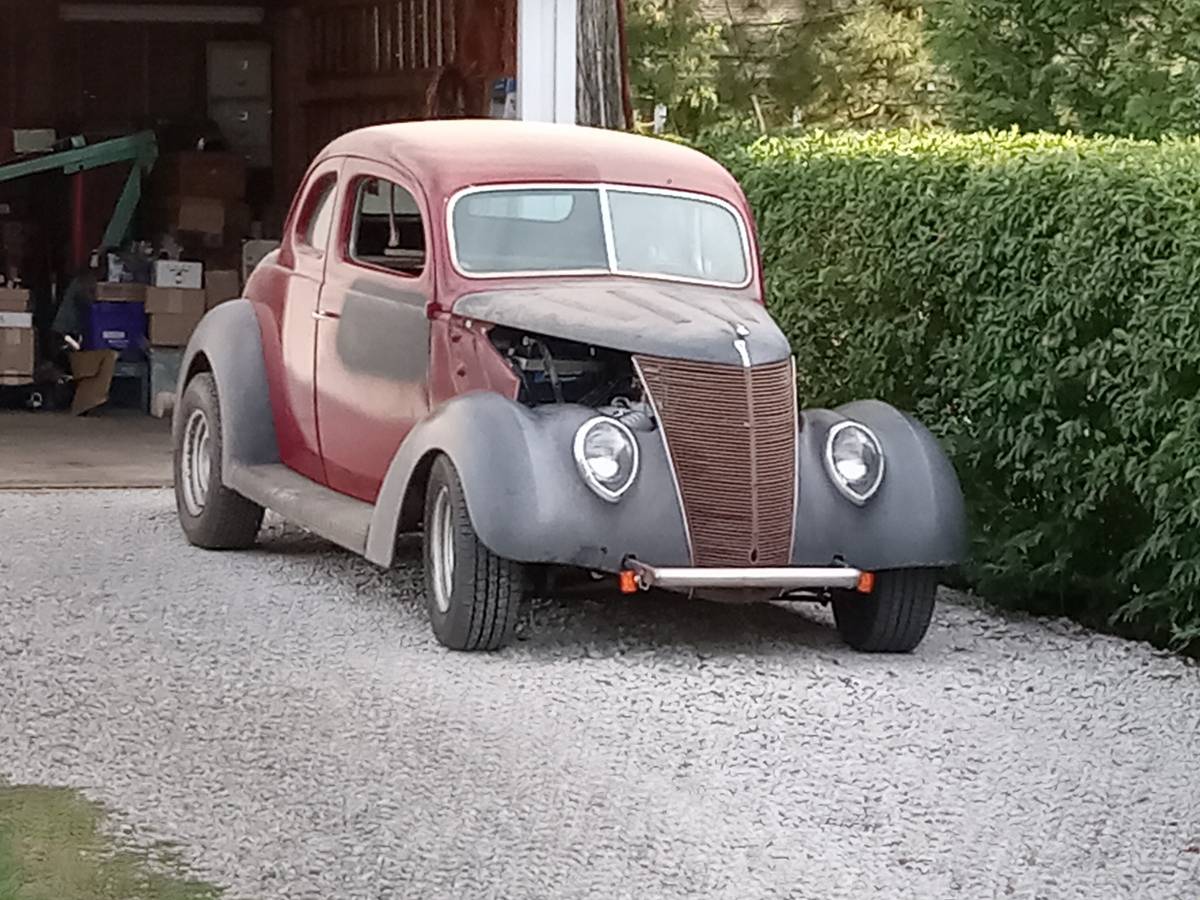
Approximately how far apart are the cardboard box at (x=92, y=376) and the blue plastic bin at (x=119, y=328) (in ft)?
0.41

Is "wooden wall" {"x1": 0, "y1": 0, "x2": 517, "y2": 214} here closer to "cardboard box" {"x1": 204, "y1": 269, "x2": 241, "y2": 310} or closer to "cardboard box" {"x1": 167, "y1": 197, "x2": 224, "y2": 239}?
"cardboard box" {"x1": 167, "y1": 197, "x2": 224, "y2": 239}

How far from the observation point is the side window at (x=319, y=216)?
9.73 meters

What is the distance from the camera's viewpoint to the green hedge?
8.24m

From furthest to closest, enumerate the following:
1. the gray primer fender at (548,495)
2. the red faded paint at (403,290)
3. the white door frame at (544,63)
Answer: the white door frame at (544,63) < the red faded paint at (403,290) < the gray primer fender at (548,495)

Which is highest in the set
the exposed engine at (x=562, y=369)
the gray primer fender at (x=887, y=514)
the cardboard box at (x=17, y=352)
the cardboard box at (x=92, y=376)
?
the exposed engine at (x=562, y=369)

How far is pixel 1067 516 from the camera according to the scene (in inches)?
352

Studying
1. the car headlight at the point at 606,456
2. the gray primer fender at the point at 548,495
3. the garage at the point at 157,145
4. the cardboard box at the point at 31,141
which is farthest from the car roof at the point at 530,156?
the cardboard box at the point at 31,141

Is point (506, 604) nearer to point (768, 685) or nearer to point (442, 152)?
point (768, 685)

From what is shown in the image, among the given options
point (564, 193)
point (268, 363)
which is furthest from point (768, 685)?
point (268, 363)

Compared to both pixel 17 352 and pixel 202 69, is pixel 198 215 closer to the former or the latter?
pixel 17 352

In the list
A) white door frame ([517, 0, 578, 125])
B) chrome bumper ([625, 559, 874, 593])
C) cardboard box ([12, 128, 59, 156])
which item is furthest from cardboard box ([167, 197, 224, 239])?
chrome bumper ([625, 559, 874, 593])

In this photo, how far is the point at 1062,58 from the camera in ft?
51.6

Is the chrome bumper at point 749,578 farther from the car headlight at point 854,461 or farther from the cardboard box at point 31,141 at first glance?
the cardboard box at point 31,141

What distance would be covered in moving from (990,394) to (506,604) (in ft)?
Answer: 7.71
